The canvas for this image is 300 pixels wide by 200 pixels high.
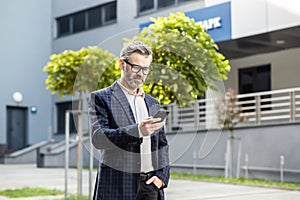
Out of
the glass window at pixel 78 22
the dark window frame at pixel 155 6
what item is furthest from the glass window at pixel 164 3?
the glass window at pixel 78 22

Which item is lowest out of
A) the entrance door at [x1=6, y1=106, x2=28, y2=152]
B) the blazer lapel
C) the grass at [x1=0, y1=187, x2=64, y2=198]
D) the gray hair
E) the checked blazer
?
the grass at [x1=0, y1=187, x2=64, y2=198]

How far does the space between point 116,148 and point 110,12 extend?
17327 mm

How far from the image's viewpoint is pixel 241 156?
13.1 metres

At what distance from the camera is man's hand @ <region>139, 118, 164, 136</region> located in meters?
2.50

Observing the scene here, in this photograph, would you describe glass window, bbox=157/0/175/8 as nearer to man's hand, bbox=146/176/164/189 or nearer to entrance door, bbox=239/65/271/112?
entrance door, bbox=239/65/271/112

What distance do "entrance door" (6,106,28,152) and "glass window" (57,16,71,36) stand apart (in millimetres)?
3406

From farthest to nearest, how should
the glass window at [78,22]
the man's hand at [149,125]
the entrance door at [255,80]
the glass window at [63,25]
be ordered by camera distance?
the glass window at [63,25]
the glass window at [78,22]
the entrance door at [255,80]
the man's hand at [149,125]

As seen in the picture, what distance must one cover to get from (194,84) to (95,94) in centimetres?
301

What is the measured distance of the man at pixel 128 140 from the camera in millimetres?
2641

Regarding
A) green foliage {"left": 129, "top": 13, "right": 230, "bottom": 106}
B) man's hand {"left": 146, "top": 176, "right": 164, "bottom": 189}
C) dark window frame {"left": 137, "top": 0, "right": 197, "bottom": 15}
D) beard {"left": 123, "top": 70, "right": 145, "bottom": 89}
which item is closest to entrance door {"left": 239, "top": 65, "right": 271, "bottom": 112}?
dark window frame {"left": 137, "top": 0, "right": 197, "bottom": 15}

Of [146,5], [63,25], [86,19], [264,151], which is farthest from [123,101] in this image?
[63,25]

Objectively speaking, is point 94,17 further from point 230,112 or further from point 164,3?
point 230,112

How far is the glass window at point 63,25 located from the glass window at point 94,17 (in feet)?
4.64

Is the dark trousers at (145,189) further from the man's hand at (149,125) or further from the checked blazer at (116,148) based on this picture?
the man's hand at (149,125)
